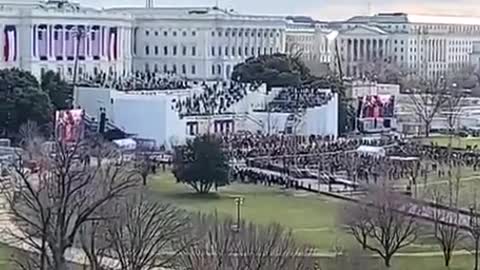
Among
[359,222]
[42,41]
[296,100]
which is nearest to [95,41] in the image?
[42,41]

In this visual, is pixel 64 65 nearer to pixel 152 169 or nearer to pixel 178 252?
pixel 152 169

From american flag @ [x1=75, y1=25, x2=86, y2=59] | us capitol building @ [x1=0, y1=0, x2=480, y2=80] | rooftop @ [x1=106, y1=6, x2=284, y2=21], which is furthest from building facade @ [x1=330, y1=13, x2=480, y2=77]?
american flag @ [x1=75, y1=25, x2=86, y2=59]

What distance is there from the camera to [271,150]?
36062 millimetres

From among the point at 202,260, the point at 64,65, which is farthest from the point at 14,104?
the point at 202,260

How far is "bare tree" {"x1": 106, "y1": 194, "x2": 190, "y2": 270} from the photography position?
17.3 meters

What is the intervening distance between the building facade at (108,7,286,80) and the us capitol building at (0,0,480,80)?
0.15 ft

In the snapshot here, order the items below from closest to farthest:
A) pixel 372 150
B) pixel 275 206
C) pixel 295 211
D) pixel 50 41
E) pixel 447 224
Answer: pixel 447 224 → pixel 295 211 → pixel 275 206 → pixel 372 150 → pixel 50 41

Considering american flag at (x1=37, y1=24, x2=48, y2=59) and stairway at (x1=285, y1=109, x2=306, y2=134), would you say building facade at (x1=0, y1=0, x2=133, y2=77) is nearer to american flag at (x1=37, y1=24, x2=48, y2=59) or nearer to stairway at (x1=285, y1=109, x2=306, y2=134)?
american flag at (x1=37, y1=24, x2=48, y2=59)

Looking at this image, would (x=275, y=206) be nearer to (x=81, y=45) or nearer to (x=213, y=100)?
(x=213, y=100)

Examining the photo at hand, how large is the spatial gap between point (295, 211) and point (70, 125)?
9.47 metres

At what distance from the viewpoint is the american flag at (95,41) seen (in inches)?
2185

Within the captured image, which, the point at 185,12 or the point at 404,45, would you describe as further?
the point at 404,45

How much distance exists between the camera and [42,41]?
52.3m

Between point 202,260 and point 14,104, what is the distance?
20957 mm
